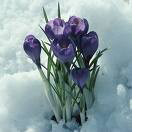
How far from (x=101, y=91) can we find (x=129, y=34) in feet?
1.02

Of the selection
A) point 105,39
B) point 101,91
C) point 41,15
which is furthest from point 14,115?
point 41,15

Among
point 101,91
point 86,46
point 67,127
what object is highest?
point 86,46

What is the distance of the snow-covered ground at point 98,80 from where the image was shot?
1.83m

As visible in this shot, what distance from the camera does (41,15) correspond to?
95.3 inches

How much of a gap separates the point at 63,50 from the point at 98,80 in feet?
1.13

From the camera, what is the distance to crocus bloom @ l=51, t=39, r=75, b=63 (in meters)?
1.62

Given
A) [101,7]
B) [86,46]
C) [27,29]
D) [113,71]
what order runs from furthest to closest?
[27,29] < [101,7] < [113,71] < [86,46]

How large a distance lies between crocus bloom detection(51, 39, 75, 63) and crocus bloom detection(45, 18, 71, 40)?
0.02 meters

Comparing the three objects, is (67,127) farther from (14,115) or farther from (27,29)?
(27,29)
